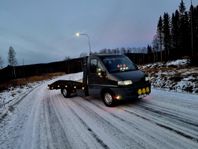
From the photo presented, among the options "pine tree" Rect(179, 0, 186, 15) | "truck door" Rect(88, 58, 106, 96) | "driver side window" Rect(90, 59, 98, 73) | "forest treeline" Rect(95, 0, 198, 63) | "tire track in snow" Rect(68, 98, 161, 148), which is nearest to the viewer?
"tire track in snow" Rect(68, 98, 161, 148)

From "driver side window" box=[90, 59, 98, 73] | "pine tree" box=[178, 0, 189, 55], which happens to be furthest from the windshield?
"pine tree" box=[178, 0, 189, 55]

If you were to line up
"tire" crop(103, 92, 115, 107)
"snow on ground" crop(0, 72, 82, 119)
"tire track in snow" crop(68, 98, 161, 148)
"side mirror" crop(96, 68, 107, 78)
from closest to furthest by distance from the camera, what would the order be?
"tire track in snow" crop(68, 98, 161, 148), "tire" crop(103, 92, 115, 107), "side mirror" crop(96, 68, 107, 78), "snow on ground" crop(0, 72, 82, 119)

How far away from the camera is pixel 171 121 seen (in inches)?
256

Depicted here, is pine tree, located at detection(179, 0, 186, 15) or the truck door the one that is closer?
the truck door

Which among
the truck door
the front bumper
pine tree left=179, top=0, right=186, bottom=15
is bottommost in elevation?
the front bumper

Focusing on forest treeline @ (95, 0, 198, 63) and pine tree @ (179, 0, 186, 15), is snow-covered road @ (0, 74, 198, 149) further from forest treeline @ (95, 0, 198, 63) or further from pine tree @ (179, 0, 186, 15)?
pine tree @ (179, 0, 186, 15)

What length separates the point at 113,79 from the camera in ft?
29.3

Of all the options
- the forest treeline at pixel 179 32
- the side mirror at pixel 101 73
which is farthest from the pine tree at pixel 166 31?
the side mirror at pixel 101 73

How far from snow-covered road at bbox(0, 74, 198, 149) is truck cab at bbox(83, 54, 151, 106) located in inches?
22.8

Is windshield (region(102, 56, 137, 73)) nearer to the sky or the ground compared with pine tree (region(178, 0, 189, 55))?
nearer to the ground

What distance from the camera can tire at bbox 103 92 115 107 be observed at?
29.7 ft

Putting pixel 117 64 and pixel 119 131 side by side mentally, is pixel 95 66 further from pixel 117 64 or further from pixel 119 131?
pixel 119 131

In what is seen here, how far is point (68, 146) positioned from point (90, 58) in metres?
5.91

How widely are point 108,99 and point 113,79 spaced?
3.28ft
